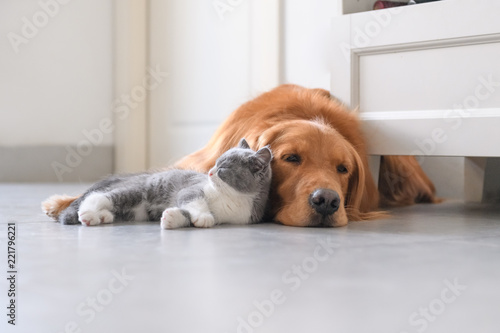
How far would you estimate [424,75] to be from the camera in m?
2.06

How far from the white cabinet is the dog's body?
11 cm

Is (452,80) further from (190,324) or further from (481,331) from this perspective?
(190,324)

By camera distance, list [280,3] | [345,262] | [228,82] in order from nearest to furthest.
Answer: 1. [345,262]
2. [280,3]
3. [228,82]

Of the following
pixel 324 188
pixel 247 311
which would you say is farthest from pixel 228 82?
pixel 247 311

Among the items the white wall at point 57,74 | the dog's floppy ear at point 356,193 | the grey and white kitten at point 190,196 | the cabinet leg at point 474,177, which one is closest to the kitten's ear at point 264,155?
the grey and white kitten at point 190,196

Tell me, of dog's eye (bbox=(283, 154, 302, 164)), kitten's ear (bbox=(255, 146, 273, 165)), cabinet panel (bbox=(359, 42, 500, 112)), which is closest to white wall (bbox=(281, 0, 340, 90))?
cabinet panel (bbox=(359, 42, 500, 112))

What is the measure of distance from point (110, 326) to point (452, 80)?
5.01 feet

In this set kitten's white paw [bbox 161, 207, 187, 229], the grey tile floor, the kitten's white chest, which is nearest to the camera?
the grey tile floor

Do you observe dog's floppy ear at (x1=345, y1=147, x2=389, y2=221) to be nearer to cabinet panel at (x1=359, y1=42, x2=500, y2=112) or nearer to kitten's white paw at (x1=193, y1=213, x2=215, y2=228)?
cabinet panel at (x1=359, y1=42, x2=500, y2=112)

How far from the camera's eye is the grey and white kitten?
5.45ft

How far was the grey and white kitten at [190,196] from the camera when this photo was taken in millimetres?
1662

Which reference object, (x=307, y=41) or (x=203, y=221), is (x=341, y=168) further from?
(x=307, y=41)

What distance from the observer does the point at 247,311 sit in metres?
0.87

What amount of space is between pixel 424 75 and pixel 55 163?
2.36 meters
